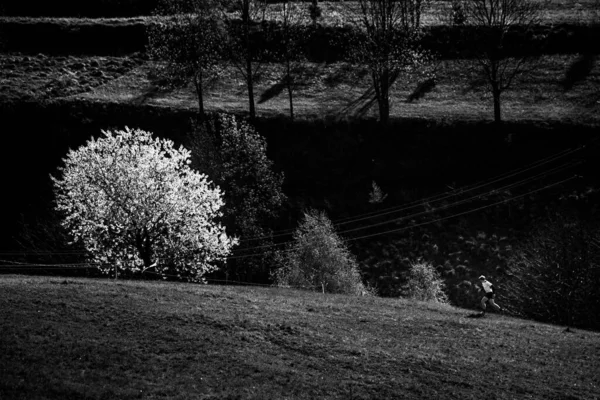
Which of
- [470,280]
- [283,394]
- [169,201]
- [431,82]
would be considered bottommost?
[470,280]

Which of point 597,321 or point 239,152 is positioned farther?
point 239,152

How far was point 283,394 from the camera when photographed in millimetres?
33781

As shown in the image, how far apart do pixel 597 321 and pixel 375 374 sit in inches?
976

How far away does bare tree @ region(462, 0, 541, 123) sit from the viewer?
87.7 meters

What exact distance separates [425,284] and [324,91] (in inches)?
1527

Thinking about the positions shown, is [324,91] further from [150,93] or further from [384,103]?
[150,93]

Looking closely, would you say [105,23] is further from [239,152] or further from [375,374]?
[375,374]

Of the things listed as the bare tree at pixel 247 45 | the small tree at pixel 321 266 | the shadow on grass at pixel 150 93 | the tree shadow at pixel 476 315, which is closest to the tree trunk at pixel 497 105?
the small tree at pixel 321 266

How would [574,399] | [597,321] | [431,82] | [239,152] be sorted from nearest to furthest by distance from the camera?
[574,399]
[597,321]
[239,152]
[431,82]

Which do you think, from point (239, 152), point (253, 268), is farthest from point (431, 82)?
point (253, 268)

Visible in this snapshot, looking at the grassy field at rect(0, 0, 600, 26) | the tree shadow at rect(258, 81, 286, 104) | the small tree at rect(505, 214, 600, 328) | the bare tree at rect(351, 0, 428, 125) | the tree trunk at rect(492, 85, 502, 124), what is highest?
the grassy field at rect(0, 0, 600, 26)

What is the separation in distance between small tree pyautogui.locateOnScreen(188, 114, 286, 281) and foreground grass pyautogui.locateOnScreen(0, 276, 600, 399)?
81.9ft

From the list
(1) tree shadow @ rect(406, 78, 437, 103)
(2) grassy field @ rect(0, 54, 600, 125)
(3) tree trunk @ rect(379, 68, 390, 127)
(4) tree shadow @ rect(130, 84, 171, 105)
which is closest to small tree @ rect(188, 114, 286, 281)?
(2) grassy field @ rect(0, 54, 600, 125)

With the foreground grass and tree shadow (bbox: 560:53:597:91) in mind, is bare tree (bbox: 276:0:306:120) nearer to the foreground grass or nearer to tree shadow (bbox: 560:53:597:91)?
tree shadow (bbox: 560:53:597:91)
